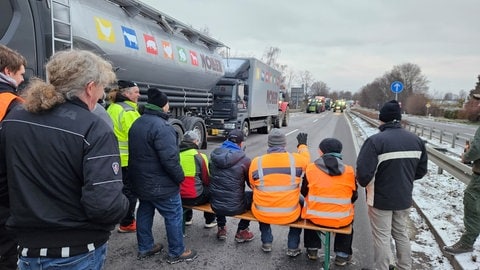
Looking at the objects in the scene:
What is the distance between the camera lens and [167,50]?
779 centimetres

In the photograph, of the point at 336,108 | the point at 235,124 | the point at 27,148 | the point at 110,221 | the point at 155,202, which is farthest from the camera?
the point at 336,108

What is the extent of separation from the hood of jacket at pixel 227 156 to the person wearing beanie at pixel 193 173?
253 mm

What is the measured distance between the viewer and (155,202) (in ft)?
12.0

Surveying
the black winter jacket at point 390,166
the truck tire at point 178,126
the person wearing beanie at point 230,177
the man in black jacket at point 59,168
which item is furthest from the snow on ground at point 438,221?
the truck tire at point 178,126

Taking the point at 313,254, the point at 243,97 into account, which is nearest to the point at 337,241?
the point at 313,254

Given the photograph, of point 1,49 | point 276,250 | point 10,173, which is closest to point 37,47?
point 1,49

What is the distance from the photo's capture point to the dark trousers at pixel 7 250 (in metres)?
2.50

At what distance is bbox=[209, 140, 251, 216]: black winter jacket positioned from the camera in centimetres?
403

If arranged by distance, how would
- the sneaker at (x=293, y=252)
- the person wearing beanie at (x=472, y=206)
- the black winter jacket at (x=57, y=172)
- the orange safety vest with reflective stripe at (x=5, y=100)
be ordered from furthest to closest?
1. the sneaker at (x=293, y=252)
2. the person wearing beanie at (x=472, y=206)
3. the orange safety vest with reflective stripe at (x=5, y=100)
4. the black winter jacket at (x=57, y=172)

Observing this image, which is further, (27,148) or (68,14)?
(68,14)

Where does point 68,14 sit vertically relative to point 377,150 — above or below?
above

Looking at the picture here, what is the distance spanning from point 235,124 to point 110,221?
11.4m

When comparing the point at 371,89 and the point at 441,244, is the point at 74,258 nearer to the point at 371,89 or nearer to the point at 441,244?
the point at 441,244

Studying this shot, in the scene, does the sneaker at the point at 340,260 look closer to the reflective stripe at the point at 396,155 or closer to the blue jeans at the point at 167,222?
the reflective stripe at the point at 396,155
